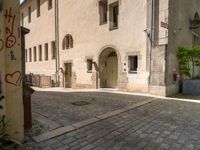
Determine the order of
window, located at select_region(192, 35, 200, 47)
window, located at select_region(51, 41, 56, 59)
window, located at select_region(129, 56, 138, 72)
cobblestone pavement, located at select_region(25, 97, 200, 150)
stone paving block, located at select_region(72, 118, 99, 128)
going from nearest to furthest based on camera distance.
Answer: cobblestone pavement, located at select_region(25, 97, 200, 150) → stone paving block, located at select_region(72, 118, 99, 128) → window, located at select_region(129, 56, 138, 72) → window, located at select_region(192, 35, 200, 47) → window, located at select_region(51, 41, 56, 59)

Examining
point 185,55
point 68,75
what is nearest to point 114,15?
point 185,55

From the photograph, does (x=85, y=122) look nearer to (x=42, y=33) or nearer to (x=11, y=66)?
(x=11, y=66)

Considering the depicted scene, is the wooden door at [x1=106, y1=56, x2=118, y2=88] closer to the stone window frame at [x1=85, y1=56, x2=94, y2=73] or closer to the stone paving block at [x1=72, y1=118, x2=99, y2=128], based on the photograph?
the stone window frame at [x1=85, y1=56, x2=94, y2=73]

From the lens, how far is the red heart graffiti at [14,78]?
3068mm

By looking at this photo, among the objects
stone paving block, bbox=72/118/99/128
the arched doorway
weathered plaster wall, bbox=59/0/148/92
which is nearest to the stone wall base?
weathered plaster wall, bbox=59/0/148/92

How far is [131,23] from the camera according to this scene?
9.96 m

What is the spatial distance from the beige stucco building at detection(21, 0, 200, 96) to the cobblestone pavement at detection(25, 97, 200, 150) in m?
3.95

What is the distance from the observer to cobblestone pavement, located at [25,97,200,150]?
332 cm

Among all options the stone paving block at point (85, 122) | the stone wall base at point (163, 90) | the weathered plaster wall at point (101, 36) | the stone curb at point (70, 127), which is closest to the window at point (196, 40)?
the stone wall base at point (163, 90)

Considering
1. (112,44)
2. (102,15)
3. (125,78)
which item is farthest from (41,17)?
(125,78)

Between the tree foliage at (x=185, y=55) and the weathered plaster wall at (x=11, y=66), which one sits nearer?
the weathered plaster wall at (x=11, y=66)

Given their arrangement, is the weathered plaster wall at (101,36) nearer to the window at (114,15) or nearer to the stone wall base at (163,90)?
the window at (114,15)

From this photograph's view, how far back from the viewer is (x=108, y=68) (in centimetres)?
1223

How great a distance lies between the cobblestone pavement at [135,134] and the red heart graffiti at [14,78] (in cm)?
114
